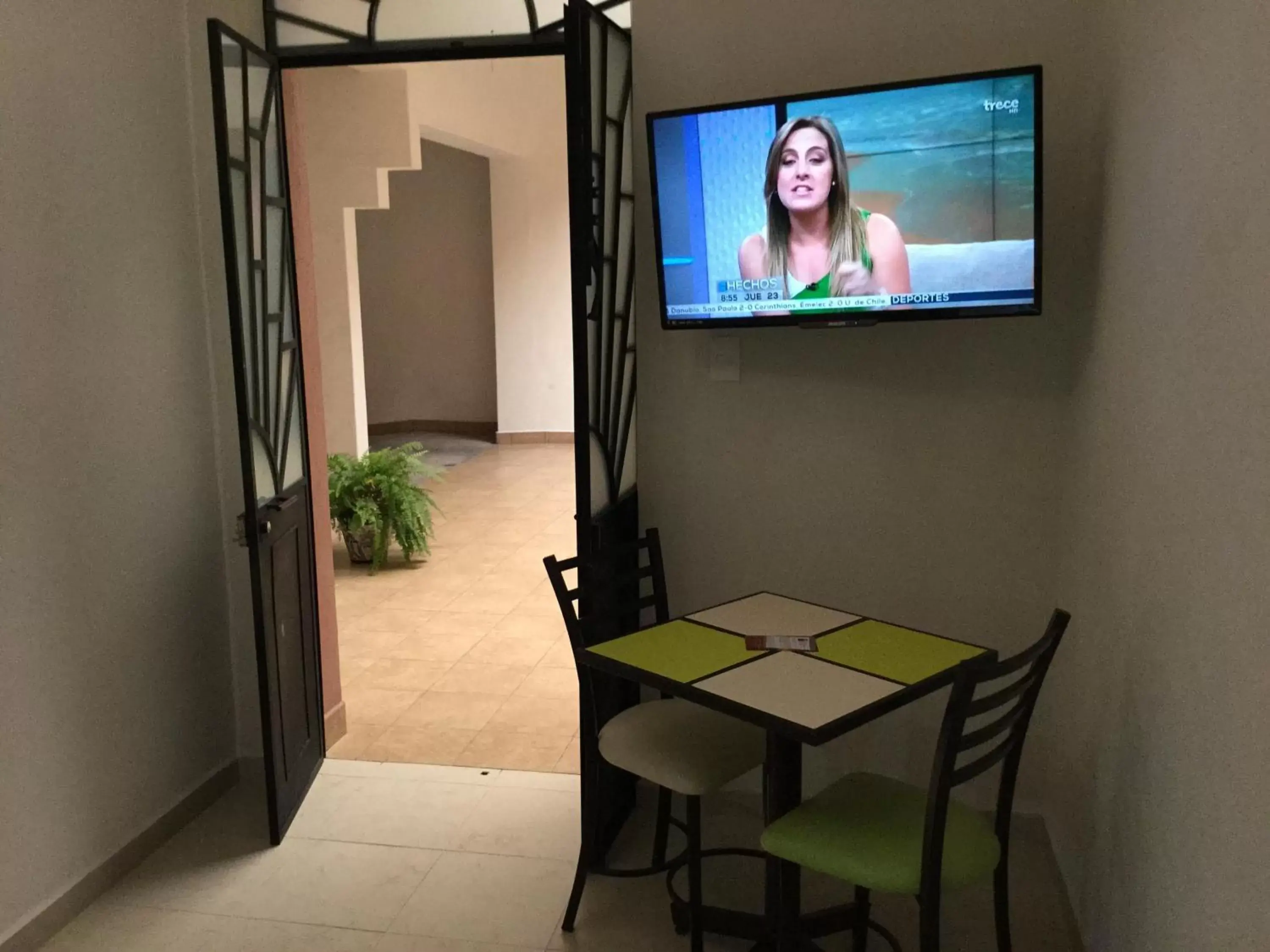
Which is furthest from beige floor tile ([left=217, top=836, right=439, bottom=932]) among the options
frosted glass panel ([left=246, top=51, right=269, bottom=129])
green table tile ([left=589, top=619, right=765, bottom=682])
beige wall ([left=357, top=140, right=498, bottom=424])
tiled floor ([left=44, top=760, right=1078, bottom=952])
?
beige wall ([left=357, top=140, right=498, bottom=424])

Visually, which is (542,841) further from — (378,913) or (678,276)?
(678,276)

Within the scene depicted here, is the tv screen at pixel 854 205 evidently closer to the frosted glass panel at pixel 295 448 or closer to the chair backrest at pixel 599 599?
the chair backrest at pixel 599 599

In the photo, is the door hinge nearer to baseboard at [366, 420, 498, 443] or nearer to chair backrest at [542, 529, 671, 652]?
chair backrest at [542, 529, 671, 652]

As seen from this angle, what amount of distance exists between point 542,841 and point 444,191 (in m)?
8.49

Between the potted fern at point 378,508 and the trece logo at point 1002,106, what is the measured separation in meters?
4.20

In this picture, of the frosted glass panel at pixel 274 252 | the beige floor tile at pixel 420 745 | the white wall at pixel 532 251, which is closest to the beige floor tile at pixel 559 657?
the beige floor tile at pixel 420 745

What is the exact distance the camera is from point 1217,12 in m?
1.53

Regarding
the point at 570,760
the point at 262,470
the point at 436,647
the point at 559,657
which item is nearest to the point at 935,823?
the point at 570,760

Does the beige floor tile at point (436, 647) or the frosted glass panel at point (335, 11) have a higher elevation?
the frosted glass panel at point (335, 11)

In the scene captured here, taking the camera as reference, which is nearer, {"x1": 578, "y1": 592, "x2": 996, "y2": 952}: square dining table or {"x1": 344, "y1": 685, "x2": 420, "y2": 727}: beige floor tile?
{"x1": 578, "y1": 592, "x2": 996, "y2": 952}: square dining table

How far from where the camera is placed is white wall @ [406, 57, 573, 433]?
8.94 m

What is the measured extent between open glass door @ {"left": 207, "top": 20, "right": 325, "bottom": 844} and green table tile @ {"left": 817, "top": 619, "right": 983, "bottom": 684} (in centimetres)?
161

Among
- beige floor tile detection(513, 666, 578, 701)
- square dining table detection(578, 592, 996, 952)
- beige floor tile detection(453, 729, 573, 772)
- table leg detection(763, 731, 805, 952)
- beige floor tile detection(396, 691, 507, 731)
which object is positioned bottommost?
beige floor tile detection(453, 729, 573, 772)

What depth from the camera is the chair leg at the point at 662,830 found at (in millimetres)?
2656
